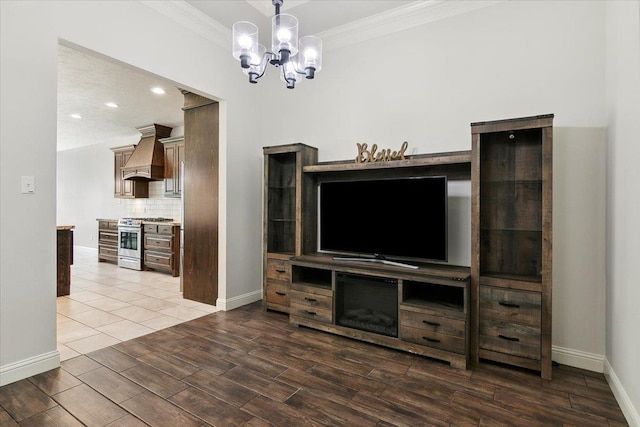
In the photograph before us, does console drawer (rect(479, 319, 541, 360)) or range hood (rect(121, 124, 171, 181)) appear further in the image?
range hood (rect(121, 124, 171, 181))

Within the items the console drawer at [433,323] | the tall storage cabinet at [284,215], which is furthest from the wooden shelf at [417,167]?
the console drawer at [433,323]

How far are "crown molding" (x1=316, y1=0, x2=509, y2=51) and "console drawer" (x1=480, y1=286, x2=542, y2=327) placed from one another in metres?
2.46

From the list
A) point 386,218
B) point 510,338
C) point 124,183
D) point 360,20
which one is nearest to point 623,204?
point 510,338

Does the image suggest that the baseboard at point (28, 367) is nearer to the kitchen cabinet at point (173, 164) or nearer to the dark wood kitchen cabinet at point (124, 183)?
the kitchen cabinet at point (173, 164)

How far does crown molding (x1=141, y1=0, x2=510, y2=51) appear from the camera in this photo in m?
2.99

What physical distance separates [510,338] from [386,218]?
4.37ft

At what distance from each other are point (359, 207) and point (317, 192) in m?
→ 0.73

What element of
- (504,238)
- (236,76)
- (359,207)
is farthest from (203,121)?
(504,238)

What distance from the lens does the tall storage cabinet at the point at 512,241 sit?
2.31 meters

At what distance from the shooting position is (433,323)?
2.57 meters

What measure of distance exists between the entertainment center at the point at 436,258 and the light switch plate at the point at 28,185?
210 cm

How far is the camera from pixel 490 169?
2697 mm

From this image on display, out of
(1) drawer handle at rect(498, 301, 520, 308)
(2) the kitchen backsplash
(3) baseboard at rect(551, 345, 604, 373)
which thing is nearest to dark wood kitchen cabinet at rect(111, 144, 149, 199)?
(2) the kitchen backsplash

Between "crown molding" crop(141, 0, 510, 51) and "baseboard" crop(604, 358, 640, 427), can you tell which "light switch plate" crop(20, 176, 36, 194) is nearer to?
"crown molding" crop(141, 0, 510, 51)
